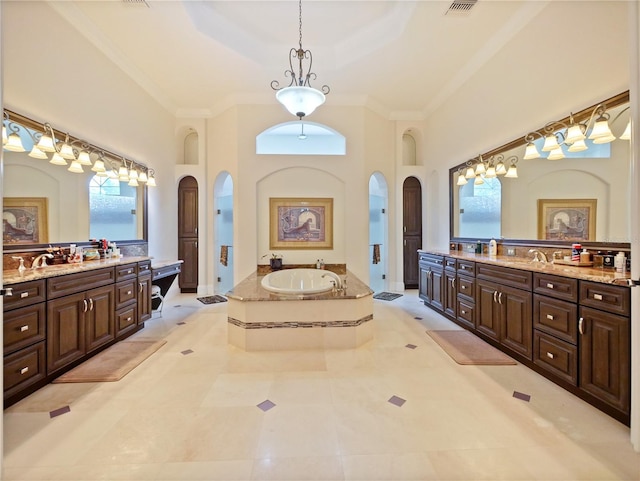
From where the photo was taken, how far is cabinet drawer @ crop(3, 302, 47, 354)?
194 cm

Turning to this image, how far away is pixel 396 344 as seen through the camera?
10.1 ft

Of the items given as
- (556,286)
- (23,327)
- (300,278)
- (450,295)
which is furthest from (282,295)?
(556,286)

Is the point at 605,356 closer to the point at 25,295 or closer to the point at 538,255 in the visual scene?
the point at 538,255

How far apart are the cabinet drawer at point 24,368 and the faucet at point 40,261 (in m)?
0.81

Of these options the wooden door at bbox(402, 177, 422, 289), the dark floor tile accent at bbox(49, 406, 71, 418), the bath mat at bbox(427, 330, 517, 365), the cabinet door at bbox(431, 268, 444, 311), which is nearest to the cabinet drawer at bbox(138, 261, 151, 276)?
the dark floor tile accent at bbox(49, 406, 71, 418)

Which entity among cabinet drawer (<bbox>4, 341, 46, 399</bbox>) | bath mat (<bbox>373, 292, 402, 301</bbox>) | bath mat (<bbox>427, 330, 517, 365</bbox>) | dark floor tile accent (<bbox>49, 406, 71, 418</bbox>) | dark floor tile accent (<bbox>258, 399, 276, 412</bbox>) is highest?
cabinet drawer (<bbox>4, 341, 46, 399</bbox>)

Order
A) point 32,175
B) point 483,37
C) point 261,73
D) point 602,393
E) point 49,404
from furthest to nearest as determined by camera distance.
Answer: point 261,73 → point 483,37 → point 32,175 → point 49,404 → point 602,393

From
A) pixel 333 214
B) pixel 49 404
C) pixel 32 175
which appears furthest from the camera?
pixel 333 214

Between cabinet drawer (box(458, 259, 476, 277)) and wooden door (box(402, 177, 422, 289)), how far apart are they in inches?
89.8

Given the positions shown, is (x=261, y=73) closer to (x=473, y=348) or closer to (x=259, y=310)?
(x=259, y=310)

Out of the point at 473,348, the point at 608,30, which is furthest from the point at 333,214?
the point at 608,30

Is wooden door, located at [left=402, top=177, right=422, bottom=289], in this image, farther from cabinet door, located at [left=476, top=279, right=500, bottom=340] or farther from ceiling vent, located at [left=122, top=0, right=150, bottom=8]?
ceiling vent, located at [left=122, top=0, right=150, bottom=8]

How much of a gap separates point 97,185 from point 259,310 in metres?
2.71

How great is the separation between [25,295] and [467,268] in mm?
4201
